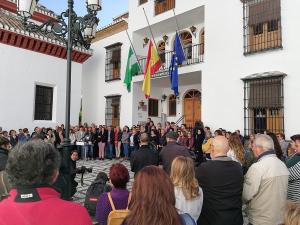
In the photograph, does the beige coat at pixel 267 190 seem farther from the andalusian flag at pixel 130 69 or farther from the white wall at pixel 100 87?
the white wall at pixel 100 87

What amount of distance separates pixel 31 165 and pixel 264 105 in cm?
1056

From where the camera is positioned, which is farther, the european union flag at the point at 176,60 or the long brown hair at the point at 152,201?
the european union flag at the point at 176,60

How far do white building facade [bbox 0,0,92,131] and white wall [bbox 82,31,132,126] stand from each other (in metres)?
1.91

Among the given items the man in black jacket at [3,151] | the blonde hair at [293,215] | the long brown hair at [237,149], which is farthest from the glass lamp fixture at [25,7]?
the blonde hair at [293,215]

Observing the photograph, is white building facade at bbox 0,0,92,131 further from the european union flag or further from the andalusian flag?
the european union flag

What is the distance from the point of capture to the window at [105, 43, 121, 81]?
18.3m

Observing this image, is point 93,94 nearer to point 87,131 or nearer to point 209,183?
point 87,131

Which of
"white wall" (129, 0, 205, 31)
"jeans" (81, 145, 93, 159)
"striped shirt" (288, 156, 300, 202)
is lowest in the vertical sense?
"jeans" (81, 145, 93, 159)

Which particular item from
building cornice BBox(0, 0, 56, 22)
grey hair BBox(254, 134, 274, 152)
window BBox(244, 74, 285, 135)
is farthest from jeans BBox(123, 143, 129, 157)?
grey hair BBox(254, 134, 274, 152)

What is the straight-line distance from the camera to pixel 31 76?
1504cm

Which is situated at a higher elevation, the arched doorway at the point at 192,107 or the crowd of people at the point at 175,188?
the arched doorway at the point at 192,107

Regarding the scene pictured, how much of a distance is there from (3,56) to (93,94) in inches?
264

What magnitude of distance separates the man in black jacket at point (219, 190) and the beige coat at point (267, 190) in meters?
0.20

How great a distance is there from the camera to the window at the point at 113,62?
60.1ft
